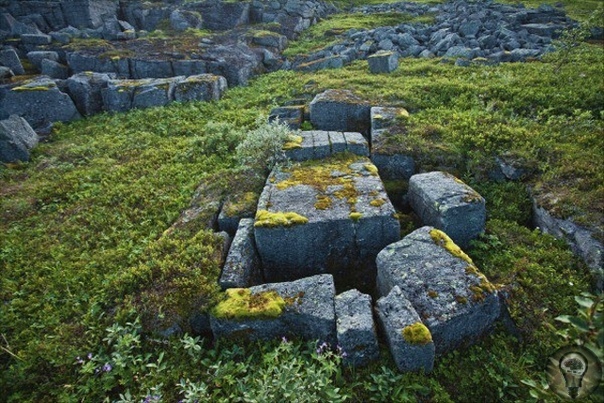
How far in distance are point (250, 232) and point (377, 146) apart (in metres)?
4.21

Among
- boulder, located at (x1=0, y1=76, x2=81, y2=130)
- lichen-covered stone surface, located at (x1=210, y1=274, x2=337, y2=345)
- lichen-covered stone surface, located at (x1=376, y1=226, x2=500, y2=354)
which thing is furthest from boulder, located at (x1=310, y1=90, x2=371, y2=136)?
boulder, located at (x1=0, y1=76, x2=81, y2=130)

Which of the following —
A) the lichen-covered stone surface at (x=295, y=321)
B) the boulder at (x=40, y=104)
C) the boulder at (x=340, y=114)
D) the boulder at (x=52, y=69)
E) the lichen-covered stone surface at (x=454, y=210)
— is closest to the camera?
the lichen-covered stone surface at (x=295, y=321)

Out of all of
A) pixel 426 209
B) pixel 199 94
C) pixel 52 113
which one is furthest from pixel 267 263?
pixel 52 113

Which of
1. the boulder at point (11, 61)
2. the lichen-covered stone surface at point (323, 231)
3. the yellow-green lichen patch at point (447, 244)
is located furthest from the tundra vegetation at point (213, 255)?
the boulder at point (11, 61)

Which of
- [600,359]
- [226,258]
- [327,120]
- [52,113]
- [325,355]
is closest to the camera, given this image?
[600,359]

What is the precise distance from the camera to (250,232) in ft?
20.5

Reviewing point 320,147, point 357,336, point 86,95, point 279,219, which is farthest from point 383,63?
point 357,336

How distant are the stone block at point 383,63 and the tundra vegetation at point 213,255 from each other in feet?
8.78

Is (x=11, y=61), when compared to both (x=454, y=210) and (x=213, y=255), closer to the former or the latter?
(x=213, y=255)

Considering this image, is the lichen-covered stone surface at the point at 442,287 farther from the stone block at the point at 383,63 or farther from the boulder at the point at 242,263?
the stone block at the point at 383,63

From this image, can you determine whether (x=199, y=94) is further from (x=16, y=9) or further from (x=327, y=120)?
(x=16, y=9)

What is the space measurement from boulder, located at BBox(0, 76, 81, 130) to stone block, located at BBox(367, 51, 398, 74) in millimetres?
13078

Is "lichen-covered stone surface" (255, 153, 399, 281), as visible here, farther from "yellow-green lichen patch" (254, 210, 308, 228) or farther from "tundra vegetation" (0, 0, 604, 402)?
"tundra vegetation" (0, 0, 604, 402)

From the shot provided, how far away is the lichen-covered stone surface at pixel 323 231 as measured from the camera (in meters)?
5.94
